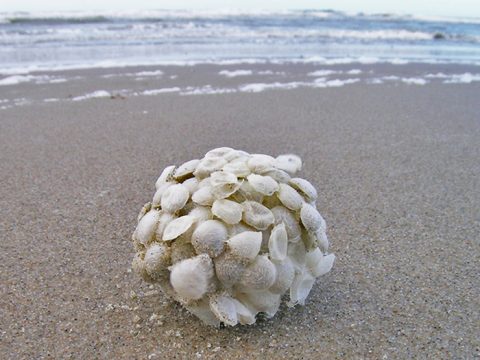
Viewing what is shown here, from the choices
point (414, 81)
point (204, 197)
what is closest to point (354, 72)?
point (414, 81)

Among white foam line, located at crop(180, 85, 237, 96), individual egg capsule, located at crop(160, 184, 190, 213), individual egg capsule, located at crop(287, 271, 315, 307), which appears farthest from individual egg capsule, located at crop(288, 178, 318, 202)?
white foam line, located at crop(180, 85, 237, 96)

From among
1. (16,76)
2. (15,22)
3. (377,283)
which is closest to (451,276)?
(377,283)

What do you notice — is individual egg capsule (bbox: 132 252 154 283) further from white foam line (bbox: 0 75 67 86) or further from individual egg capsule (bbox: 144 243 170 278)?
white foam line (bbox: 0 75 67 86)

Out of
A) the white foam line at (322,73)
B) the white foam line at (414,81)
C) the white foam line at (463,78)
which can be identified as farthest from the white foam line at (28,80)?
the white foam line at (463,78)

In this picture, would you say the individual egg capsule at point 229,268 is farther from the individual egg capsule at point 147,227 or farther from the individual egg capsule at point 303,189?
the individual egg capsule at point 303,189

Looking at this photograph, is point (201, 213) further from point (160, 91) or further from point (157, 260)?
point (160, 91)

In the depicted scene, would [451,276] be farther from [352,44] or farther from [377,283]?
[352,44]
